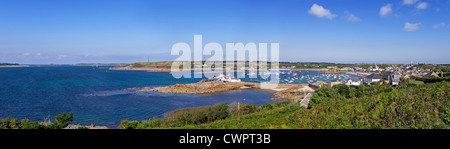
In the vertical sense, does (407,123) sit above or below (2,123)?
above

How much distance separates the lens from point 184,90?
3728 centimetres

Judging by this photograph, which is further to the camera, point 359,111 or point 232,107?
point 232,107

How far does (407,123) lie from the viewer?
6395 mm

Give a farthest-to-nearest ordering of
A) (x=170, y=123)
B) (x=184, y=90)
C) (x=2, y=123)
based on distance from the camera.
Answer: (x=184, y=90) < (x=170, y=123) < (x=2, y=123)

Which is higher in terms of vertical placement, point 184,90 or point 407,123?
point 407,123
